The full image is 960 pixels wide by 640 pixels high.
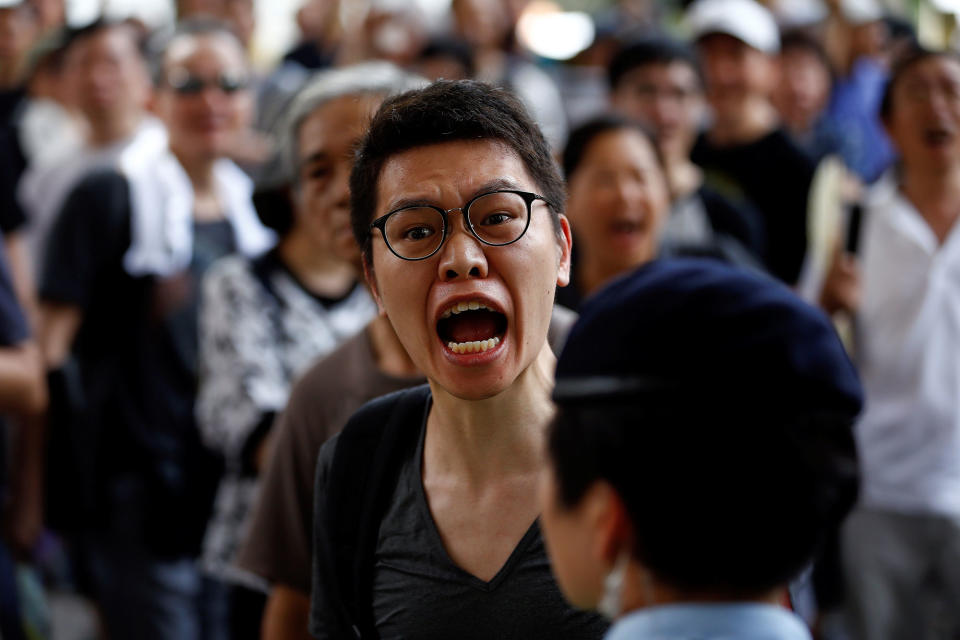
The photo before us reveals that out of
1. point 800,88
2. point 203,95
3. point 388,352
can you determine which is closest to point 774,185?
point 800,88

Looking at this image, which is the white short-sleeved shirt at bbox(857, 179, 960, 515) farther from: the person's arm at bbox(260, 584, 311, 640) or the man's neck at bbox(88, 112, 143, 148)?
the man's neck at bbox(88, 112, 143, 148)

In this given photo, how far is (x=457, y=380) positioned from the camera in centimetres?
167

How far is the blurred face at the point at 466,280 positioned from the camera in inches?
64.6

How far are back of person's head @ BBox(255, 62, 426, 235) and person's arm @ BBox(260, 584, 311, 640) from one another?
3.71 feet

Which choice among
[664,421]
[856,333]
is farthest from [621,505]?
[856,333]

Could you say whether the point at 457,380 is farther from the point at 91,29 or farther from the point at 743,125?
the point at 91,29

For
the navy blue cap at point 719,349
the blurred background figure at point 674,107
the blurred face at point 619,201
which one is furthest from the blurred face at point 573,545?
the blurred background figure at point 674,107

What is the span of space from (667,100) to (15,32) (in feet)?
12.5

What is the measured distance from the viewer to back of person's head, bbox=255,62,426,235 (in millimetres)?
2785

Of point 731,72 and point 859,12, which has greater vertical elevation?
point 731,72

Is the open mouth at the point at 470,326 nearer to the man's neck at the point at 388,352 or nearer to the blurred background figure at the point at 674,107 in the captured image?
the man's neck at the point at 388,352

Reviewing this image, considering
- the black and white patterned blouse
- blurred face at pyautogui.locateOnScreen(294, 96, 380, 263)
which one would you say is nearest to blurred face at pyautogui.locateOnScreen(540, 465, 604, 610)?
blurred face at pyautogui.locateOnScreen(294, 96, 380, 263)

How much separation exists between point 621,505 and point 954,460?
303cm

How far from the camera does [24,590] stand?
14.1ft
